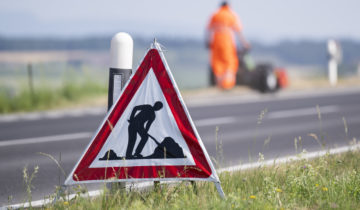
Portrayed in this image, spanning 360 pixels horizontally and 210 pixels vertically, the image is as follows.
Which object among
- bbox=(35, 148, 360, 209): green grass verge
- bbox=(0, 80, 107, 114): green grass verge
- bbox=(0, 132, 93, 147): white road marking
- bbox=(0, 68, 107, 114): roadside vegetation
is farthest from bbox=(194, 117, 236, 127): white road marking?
bbox=(35, 148, 360, 209): green grass verge

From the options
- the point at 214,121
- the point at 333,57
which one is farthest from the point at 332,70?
the point at 214,121

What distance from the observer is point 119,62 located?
396 centimetres

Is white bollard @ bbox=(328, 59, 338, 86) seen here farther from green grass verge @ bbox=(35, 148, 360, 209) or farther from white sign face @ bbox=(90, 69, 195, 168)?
white sign face @ bbox=(90, 69, 195, 168)

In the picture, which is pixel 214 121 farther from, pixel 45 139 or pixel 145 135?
pixel 145 135

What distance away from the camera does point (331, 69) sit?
1898cm

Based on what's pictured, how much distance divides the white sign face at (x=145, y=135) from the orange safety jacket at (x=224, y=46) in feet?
36.7

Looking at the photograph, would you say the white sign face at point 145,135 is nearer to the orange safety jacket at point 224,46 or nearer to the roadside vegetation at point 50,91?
the roadside vegetation at point 50,91

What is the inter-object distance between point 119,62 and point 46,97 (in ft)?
29.7

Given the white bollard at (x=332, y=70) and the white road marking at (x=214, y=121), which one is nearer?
the white road marking at (x=214, y=121)

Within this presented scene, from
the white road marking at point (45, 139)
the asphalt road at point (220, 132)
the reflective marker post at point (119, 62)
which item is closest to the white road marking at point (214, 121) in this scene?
the asphalt road at point (220, 132)

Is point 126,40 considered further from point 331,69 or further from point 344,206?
point 331,69

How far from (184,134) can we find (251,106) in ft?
30.0

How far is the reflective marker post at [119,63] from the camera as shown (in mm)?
3951

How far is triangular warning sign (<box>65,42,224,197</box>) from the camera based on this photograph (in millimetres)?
3736
